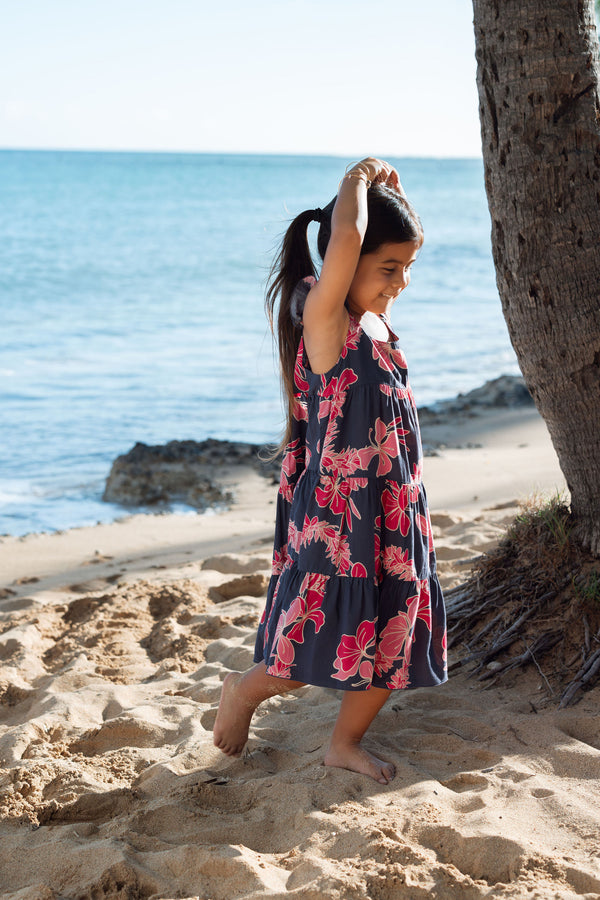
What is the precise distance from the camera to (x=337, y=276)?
2186 millimetres

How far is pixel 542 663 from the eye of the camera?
9.39 feet

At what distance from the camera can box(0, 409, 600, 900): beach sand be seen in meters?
1.92

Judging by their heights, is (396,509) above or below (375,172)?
below

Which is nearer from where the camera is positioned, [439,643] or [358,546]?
[358,546]

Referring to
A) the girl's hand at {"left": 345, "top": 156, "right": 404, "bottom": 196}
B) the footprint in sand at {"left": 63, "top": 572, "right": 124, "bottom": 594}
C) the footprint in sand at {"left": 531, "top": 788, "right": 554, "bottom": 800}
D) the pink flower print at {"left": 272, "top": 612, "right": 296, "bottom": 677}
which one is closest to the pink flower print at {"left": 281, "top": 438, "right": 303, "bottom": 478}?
the pink flower print at {"left": 272, "top": 612, "right": 296, "bottom": 677}

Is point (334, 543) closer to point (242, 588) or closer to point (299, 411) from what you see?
point (299, 411)

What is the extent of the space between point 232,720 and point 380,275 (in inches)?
55.3

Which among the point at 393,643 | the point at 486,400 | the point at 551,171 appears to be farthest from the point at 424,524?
the point at 486,400

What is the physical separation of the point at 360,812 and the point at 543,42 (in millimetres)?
2414

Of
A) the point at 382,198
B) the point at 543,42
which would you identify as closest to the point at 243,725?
the point at 382,198

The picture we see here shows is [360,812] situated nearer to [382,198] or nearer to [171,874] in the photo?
[171,874]

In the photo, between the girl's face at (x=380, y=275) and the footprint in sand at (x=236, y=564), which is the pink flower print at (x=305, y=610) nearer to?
the girl's face at (x=380, y=275)

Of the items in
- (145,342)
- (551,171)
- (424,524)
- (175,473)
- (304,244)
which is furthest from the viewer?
(145,342)

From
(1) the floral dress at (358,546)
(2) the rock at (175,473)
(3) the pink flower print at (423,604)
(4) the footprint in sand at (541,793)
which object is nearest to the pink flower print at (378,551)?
(1) the floral dress at (358,546)
